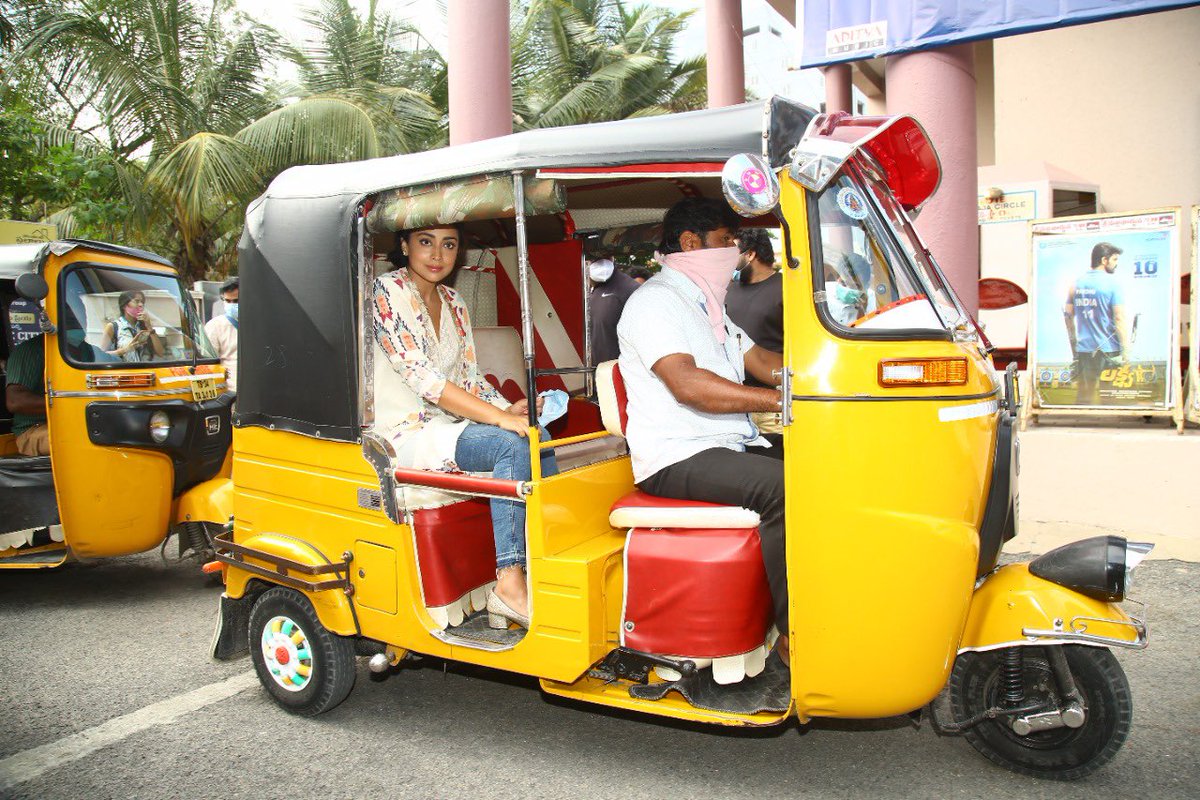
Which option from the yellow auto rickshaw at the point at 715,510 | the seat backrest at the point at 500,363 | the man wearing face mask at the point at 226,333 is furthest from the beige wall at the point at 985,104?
the yellow auto rickshaw at the point at 715,510

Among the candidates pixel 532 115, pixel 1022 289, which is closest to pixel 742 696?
pixel 1022 289

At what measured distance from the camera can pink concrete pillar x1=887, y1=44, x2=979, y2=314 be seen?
6.34 metres

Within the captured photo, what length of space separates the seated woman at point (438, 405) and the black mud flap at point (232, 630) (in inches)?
47.3

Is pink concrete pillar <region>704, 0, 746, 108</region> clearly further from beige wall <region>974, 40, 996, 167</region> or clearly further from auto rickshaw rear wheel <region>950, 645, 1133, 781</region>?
auto rickshaw rear wheel <region>950, 645, 1133, 781</region>

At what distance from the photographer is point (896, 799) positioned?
3.03m

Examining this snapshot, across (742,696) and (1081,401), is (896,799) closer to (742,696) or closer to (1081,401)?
(742,696)

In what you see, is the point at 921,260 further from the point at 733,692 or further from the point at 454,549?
the point at 454,549

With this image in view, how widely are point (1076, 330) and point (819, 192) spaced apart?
5017 mm

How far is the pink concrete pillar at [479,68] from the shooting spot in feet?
23.8

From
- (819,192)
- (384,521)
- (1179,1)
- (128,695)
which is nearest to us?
(819,192)

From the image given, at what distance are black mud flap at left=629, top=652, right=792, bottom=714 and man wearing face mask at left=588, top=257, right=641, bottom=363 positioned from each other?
78.1 inches

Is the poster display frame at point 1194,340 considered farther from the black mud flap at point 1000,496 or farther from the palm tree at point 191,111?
the palm tree at point 191,111

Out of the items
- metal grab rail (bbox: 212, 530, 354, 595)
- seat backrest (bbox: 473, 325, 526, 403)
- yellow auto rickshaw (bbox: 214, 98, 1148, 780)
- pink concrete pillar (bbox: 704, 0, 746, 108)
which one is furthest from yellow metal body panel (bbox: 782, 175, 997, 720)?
pink concrete pillar (bbox: 704, 0, 746, 108)

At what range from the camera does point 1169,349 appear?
6551mm
